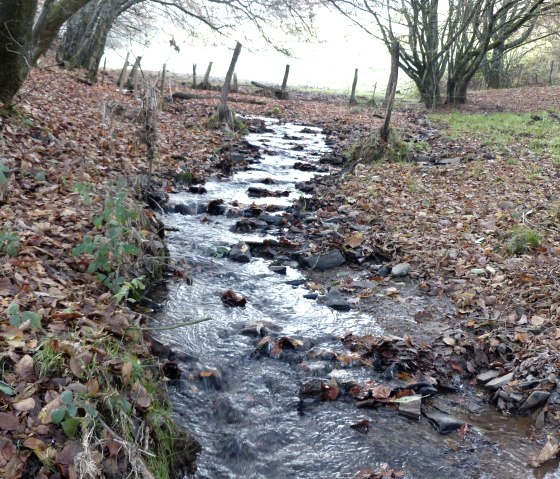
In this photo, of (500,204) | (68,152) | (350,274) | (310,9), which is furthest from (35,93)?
(500,204)

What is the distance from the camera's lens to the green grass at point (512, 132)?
11664 millimetres

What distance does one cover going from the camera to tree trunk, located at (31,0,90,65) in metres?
8.49

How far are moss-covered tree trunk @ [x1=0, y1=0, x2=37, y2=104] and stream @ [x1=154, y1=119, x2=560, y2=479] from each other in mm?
4064

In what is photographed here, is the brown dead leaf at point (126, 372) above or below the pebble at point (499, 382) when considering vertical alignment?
above

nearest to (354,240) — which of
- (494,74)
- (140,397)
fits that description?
(140,397)

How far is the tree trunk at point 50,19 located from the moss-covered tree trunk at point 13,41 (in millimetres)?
786

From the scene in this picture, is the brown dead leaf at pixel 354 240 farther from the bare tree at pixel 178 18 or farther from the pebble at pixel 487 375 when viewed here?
the bare tree at pixel 178 18

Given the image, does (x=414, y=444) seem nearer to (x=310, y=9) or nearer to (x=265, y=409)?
(x=265, y=409)

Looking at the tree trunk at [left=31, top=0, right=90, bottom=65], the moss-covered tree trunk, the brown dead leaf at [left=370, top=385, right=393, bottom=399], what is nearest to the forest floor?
the moss-covered tree trunk

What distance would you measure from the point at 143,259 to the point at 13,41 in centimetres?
428

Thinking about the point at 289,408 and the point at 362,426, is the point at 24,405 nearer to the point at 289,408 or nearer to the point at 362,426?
the point at 289,408

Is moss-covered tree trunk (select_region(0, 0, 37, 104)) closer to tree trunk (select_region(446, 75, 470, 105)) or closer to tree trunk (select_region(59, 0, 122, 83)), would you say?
tree trunk (select_region(59, 0, 122, 83))

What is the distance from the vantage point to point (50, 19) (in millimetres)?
8797

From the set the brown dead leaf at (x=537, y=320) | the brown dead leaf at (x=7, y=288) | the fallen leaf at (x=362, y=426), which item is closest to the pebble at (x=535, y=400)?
the brown dead leaf at (x=537, y=320)
